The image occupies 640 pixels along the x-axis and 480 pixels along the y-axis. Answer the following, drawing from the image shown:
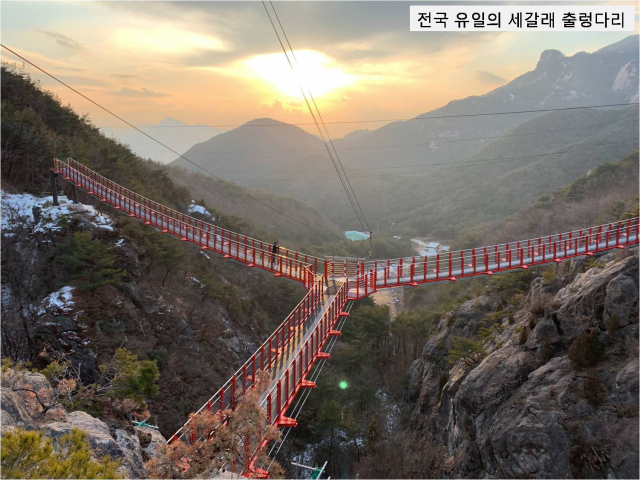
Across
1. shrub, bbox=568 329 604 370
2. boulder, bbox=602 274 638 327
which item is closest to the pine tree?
shrub, bbox=568 329 604 370

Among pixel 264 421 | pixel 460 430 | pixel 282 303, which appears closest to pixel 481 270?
pixel 460 430

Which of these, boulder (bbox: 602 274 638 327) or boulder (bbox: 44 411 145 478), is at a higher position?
boulder (bbox: 602 274 638 327)

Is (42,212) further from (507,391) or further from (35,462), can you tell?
(507,391)

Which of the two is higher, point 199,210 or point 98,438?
point 199,210

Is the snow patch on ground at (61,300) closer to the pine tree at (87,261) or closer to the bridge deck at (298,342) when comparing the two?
the pine tree at (87,261)

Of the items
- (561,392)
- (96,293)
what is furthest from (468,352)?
(96,293)

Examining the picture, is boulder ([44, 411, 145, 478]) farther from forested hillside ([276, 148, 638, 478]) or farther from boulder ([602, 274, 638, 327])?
boulder ([602, 274, 638, 327])

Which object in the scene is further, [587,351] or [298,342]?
[587,351]

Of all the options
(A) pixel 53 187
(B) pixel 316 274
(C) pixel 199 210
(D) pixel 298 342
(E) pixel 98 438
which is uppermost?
(A) pixel 53 187

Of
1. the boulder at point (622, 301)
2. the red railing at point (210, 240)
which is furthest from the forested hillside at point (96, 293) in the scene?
the boulder at point (622, 301)
